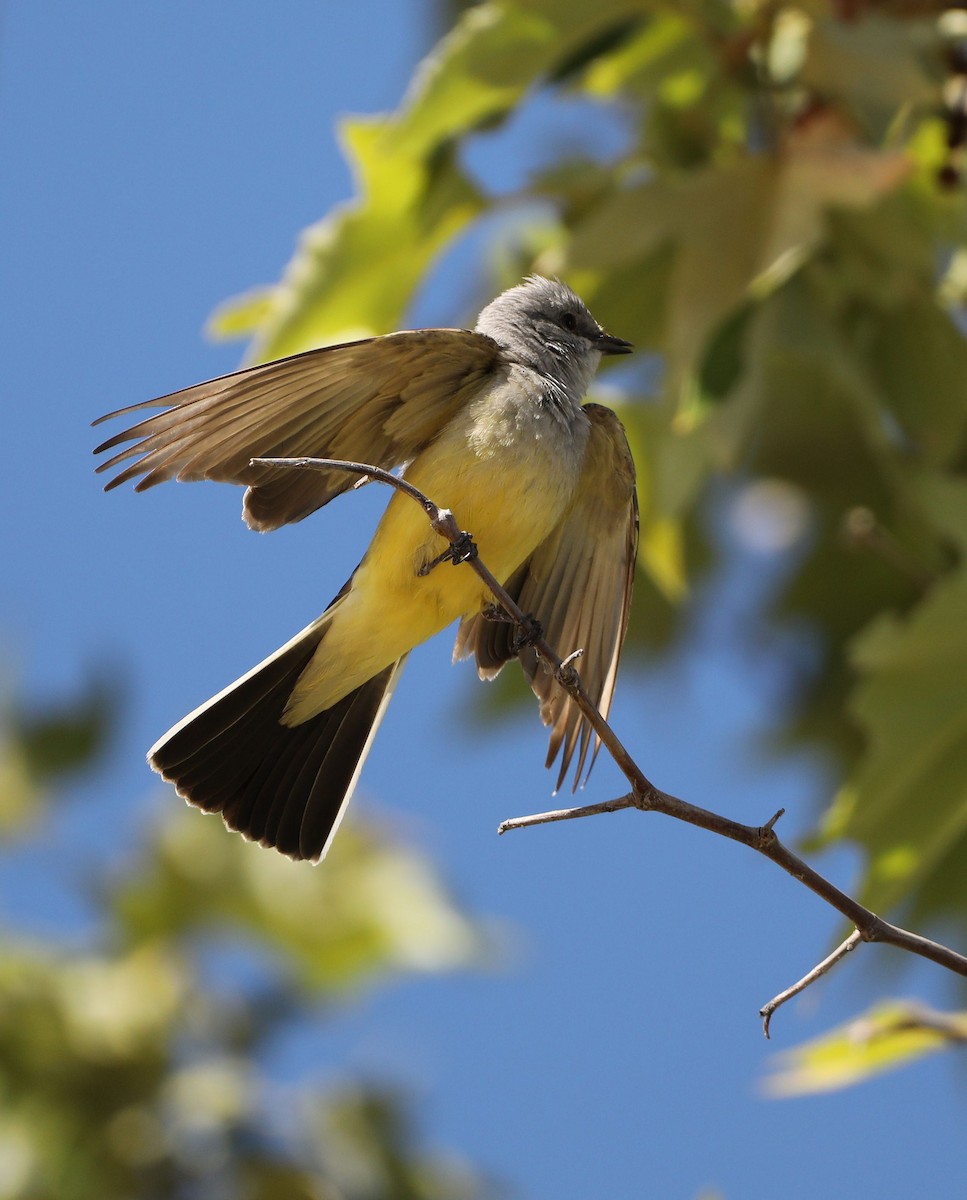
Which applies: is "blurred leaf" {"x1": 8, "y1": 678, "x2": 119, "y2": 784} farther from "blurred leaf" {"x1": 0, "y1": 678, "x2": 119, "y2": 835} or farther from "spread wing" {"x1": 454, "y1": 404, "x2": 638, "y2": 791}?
"spread wing" {"x1": 454, "y1": 404, "x2": 638, "y2": 791}

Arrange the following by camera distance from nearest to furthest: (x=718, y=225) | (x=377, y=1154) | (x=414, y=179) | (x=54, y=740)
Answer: (x=718, y=225) → (x=414, y=179) → (x=377, y=1154) → (x=54, y=740)

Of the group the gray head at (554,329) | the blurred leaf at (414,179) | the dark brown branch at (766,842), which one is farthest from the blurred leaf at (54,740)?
the dark brown branch at (766,842)

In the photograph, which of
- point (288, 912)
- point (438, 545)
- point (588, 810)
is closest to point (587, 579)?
point (438, 545)

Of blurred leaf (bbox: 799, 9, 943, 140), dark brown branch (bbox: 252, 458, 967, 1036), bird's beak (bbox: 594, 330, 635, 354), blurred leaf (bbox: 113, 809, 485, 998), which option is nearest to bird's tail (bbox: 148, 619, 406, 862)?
bird's beak (bbox: 594, 330, 635, 354)

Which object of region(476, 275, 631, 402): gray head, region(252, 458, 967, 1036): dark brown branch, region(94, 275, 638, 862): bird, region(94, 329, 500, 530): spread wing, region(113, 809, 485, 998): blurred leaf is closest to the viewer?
region(252, 458, 967, 1036): dark brown branch

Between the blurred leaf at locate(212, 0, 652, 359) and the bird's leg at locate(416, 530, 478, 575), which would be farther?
the blurred leaf at locate(212, 0, 652, 359)

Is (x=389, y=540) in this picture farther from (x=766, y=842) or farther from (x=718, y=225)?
(x=766, y=842)

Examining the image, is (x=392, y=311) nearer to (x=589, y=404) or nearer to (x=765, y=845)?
(x=589, y=404)

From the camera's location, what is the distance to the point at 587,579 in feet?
12.7

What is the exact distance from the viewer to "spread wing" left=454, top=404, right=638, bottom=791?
3.70 metres

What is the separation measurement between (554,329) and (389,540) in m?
0.97

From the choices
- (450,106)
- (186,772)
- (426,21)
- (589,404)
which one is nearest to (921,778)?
(589,404)

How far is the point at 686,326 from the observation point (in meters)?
4.23

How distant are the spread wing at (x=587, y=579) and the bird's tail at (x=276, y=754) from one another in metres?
0.26
